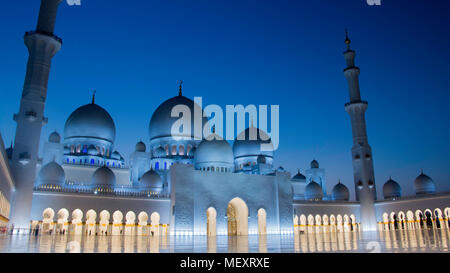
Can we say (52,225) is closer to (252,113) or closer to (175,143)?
(175,143)

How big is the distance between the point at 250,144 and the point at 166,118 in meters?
6.77

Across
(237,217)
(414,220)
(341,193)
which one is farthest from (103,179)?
(414,220)

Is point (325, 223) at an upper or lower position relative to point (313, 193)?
lower

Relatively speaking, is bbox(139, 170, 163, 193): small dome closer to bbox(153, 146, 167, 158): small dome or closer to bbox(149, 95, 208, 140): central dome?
bbox(153, 146, 167, 158): small dome

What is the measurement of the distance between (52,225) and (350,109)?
64.6 ft

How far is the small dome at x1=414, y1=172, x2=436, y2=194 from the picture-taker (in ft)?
72.3

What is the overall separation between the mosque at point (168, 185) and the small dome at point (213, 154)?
65 mm

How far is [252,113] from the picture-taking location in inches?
1086

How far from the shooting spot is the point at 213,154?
2217cm

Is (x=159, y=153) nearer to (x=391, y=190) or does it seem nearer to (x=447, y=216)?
(x=391, y=190)

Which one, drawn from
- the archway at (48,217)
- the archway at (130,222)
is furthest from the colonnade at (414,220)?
the archway at (48,217)

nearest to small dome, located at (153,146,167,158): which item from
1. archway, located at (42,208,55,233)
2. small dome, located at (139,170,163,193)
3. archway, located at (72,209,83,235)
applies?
small dome, located at (139,170,163,193)

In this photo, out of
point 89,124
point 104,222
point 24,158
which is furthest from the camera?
point 89,124
